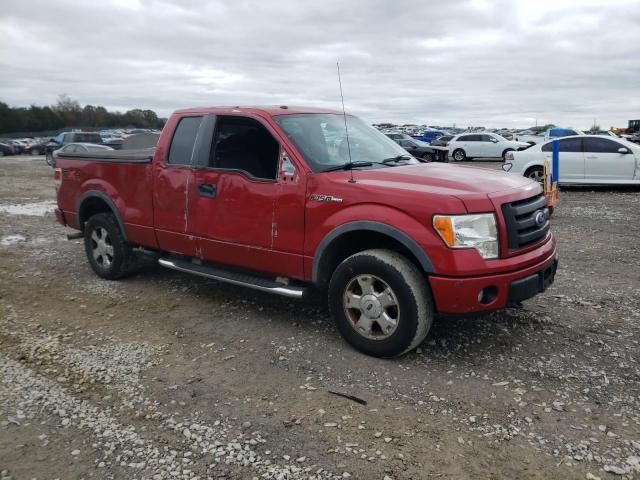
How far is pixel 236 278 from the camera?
498 centimetres

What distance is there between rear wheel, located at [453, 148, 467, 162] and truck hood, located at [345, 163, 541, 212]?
25.2 metres

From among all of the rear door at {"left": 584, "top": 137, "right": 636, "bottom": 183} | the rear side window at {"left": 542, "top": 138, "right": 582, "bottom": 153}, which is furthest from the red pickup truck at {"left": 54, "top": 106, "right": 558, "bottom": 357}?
the rear door at {"left": 584, "top": 137, "right": 636, "bottom": 183}

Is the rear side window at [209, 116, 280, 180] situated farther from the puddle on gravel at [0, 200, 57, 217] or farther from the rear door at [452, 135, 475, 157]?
the rear door at [452, 135, 475, 157]

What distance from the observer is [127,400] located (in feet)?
12.0

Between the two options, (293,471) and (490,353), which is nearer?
(293,471)

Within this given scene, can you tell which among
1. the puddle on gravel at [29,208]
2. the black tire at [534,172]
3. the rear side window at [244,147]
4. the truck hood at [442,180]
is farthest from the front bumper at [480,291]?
the black tire at [534,172]

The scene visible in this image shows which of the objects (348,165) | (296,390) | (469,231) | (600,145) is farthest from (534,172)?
(296,390)

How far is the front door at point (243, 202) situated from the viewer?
467cm

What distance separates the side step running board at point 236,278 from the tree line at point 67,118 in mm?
75280

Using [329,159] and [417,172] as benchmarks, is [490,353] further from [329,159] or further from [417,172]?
[329,159]

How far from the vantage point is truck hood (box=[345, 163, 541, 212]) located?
12.9 feet

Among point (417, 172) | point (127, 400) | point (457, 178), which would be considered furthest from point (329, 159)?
point (127, 400)

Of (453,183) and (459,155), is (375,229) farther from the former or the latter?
(459,155)

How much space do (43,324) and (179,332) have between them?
1.31 metres
